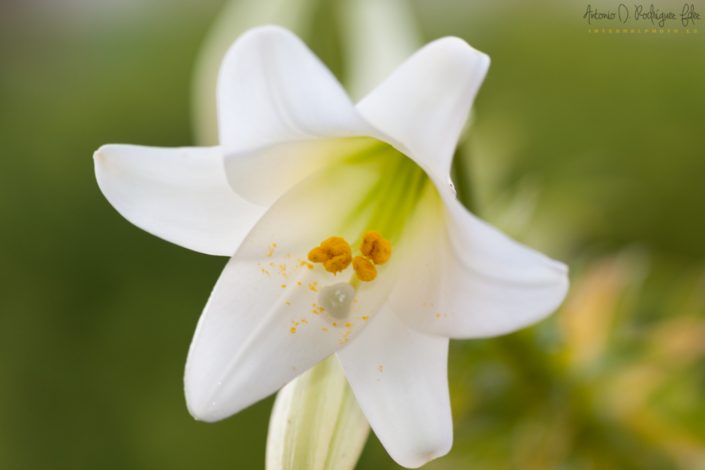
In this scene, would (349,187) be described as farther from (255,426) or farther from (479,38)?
(479,38)

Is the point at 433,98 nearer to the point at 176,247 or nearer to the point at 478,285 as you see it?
the point at 478,285

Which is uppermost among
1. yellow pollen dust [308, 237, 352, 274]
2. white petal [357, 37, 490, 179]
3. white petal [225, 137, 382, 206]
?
white petal [357, 37, 490, 179]

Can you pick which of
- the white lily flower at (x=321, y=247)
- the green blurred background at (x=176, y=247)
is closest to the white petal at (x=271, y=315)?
the white lily flower at (x=321, y=247)

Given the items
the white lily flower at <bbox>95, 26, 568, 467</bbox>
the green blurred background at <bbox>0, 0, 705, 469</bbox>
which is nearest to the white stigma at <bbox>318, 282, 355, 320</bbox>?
→ the white lily flower at <bbox>95, 26, 568, 467</bbox>

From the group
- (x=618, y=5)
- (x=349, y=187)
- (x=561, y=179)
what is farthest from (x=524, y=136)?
(x=349, y=187)

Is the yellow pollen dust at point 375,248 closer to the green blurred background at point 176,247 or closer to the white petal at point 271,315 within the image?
the white petal at point 271,315

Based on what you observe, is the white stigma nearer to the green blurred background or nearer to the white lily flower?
the white lily flower

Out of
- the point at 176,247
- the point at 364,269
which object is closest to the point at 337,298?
the point at 364,269
